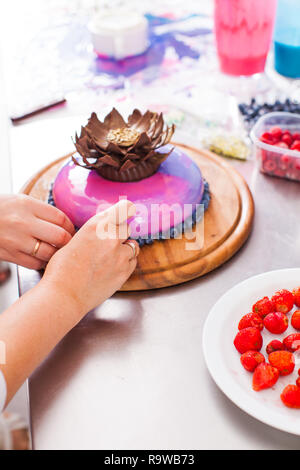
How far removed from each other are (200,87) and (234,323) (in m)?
1.04

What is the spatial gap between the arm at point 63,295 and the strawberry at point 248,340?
9.7 inches

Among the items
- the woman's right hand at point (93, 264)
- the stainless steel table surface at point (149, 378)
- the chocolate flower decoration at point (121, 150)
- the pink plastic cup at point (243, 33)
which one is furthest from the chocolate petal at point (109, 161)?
the pink plastic cup at point (243, 33)

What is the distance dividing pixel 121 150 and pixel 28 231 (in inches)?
9.8

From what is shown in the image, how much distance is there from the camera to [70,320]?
0.88 metres

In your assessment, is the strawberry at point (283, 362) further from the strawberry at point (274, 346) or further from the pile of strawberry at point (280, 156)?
the pile of strawberry at point (280, 156)

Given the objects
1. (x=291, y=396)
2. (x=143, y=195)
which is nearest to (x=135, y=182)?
(x=143, y=195)

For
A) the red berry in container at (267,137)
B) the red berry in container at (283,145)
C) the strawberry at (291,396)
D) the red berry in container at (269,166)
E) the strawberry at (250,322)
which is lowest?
the strawberry at (291,396)

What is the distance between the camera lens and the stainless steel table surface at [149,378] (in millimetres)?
771

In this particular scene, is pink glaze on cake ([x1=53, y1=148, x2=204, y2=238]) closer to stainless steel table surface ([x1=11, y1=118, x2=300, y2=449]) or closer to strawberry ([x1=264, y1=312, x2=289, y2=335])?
stainless steel table surface ([x1=11, y1=118, x2=300, y2=449])

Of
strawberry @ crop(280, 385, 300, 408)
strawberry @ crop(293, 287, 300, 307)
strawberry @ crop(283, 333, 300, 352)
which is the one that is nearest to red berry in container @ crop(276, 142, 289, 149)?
strawberry @ crop(293, 287, 300, 307)

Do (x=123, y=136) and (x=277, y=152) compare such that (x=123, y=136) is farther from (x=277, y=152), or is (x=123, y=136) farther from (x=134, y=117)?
(x=277, y=152)

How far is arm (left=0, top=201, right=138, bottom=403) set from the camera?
2.65 feet

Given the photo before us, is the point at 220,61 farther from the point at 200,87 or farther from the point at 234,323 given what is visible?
the point at 234,323
